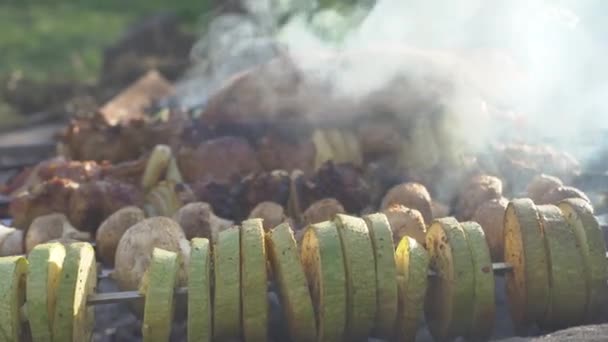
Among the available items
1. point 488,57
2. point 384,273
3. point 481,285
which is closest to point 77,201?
point 384,273

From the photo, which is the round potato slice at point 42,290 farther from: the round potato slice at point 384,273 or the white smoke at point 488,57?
the white smoke at point 488,57

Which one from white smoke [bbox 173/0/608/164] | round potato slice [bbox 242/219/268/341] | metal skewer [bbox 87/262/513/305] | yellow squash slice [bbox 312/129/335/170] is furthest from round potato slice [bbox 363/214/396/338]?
white smoke [bbox 173/0/608/164]

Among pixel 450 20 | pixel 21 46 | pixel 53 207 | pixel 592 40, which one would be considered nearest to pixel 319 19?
pixel 450 20

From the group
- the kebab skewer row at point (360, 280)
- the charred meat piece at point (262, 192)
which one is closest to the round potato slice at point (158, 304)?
the kebab skewer row at point (360, 280)

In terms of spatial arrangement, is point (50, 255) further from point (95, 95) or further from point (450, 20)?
point (95, 95)

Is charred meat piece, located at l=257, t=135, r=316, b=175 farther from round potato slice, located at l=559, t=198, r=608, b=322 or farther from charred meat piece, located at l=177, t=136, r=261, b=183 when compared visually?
round potato slice, located at l=559, t=198, r=608, b=322
